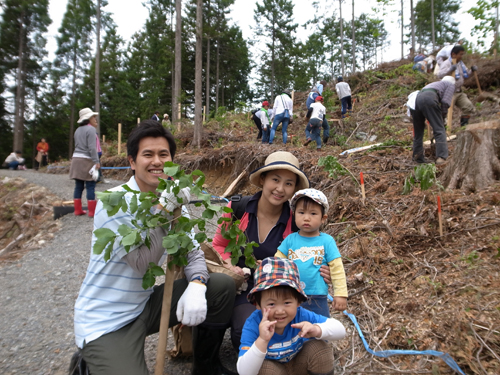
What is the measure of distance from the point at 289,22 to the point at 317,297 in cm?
3438

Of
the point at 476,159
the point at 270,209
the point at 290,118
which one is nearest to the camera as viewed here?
the point at 270,209

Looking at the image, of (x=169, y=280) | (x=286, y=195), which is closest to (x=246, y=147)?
(x=286, y=195)

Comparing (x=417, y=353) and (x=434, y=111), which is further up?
(x=434, y=111)

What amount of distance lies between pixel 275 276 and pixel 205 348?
0.81 meters

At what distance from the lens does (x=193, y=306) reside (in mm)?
1766

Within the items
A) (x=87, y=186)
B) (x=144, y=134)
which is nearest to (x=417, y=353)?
(x=144, y=134)

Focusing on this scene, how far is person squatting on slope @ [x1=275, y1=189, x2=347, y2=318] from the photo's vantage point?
79.9 inches

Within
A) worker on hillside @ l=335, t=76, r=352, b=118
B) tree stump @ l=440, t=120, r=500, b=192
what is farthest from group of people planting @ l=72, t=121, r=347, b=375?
worker on hillside @ l=335, t=76, r=352, b=118

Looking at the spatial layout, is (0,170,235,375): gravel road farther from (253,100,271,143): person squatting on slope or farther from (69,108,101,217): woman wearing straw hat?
(253,100,271,143): person squatting on slope

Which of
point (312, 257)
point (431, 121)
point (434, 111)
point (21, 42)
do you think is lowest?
point (312, 257)

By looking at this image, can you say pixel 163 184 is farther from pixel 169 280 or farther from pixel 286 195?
pixel 286 195

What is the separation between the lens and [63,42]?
30969 millimetres

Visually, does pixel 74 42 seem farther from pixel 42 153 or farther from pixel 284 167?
pixel 284 167

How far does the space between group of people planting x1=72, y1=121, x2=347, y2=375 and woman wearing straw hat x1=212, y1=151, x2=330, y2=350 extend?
1cm
